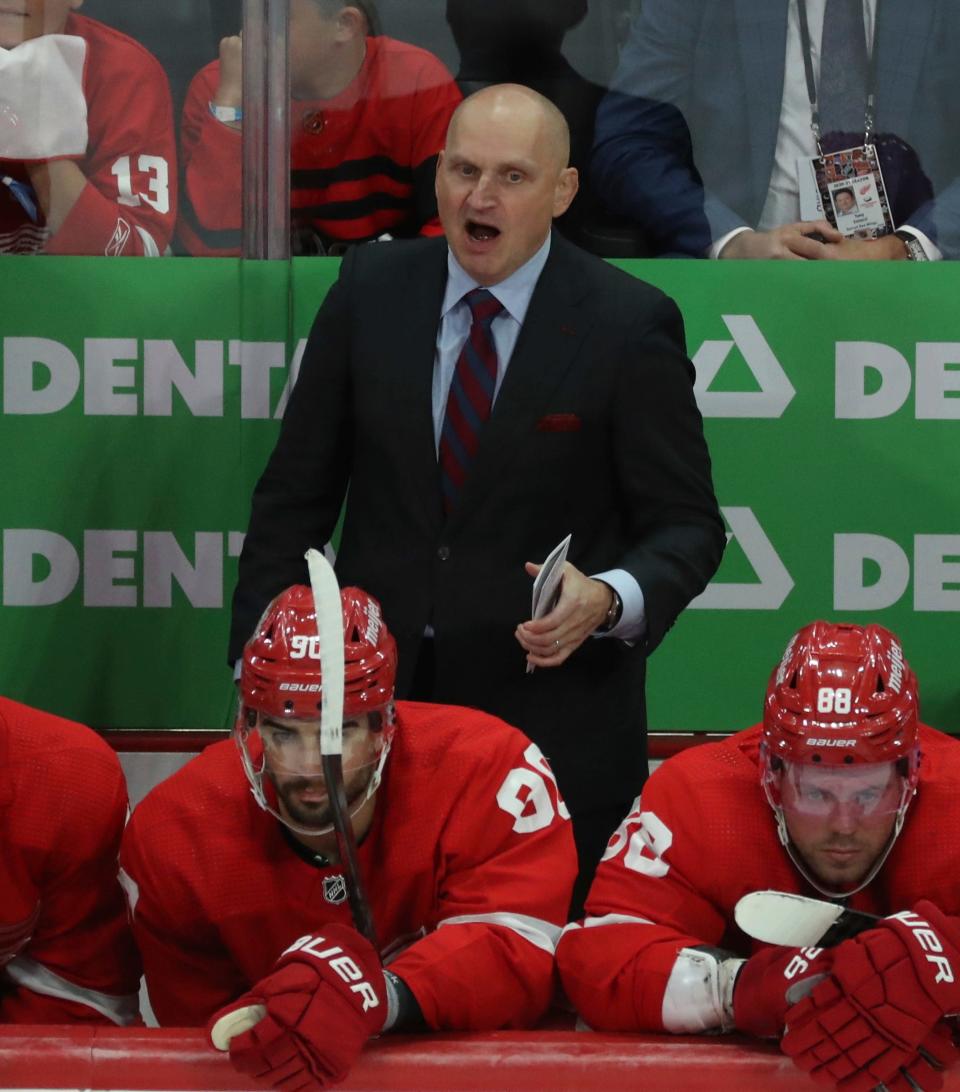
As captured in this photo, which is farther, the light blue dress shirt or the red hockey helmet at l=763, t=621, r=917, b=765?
the light blue dress shirt

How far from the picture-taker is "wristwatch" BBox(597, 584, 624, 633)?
2.71 meters

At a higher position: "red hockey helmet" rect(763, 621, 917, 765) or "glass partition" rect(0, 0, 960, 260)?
"glass partition" rect(0, 0, 960, 260)

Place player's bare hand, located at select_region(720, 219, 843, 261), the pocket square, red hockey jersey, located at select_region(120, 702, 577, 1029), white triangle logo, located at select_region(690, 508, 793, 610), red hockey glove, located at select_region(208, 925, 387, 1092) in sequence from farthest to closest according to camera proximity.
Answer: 1. white triangle logo, located at select_region(690, 508, 793, 610)
2. player's bare hand, located at select_region(720, 219, 843, 261)
3. the pocket square
4. red hockey jersey, located at select_region(120, 702, 577, 1029)
5. red hockey glove, located at select_region(208, 925, 387, 1092)

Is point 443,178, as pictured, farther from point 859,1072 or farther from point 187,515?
point 859,1072

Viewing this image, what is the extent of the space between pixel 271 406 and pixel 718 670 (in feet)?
3.35

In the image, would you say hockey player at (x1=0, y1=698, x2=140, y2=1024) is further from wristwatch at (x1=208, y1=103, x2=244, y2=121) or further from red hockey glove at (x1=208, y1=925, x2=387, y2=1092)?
wristwatch at (x1=208, y1=103, x2=244, y2=121)

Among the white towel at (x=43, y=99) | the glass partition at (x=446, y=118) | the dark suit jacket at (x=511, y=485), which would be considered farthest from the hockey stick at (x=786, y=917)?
the white towel at (x=43, y=99)

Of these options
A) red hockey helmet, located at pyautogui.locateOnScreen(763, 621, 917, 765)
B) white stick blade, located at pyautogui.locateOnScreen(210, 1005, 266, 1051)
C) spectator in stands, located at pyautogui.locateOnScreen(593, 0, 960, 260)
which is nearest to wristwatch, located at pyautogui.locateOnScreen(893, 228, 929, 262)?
spectator in stands, located at pyautogui.locateOnScreen(593, 0, 960, 260)

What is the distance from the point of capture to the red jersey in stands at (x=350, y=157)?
139 inches

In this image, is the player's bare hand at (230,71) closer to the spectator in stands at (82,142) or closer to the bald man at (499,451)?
the spectator in stands at (82,142)

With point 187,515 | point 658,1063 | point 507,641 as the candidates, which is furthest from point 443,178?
point 658,1063

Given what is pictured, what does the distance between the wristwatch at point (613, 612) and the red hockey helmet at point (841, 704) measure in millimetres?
327

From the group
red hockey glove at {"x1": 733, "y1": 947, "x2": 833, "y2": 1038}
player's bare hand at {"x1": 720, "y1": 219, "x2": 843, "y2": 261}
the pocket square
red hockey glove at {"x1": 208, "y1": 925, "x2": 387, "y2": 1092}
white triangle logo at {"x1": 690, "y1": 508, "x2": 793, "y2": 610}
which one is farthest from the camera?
white triangle logo at {"x1": 690, "y1": 508, "x2": 793, "y2": 610}

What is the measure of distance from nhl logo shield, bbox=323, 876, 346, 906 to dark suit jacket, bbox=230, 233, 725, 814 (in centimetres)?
51
